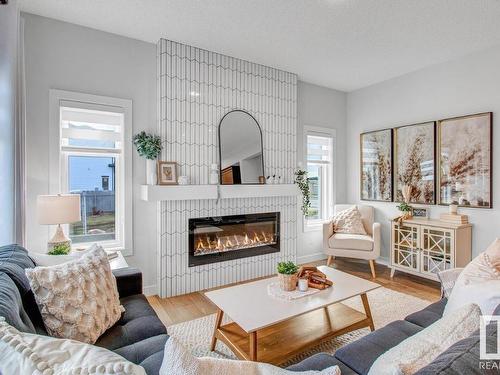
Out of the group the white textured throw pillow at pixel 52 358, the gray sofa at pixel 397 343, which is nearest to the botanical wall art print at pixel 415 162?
the gray sofa at pixel 397 343

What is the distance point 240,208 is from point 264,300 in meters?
1.84

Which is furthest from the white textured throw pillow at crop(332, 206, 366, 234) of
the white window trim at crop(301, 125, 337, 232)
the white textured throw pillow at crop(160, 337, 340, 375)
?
the white textured throw pillow at crop(160, 337, 340, 375)

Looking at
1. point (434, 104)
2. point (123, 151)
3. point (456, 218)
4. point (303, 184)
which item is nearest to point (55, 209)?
point (123, 151)

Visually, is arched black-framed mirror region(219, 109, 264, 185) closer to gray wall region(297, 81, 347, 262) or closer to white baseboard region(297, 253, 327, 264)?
gray wall region(297, 81, 347, 262)

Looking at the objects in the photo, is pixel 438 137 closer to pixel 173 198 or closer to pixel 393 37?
pixel 393 37

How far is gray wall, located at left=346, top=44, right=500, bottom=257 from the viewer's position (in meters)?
3.28

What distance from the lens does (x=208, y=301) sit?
3158mm

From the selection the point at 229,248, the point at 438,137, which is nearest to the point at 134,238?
the point at 229,248

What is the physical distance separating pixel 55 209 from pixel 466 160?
439cm

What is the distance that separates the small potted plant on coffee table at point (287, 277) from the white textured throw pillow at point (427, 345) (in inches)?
48.6

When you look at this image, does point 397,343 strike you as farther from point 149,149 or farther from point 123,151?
point 123,151

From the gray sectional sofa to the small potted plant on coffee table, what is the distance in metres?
0.76

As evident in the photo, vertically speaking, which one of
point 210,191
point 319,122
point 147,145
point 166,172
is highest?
point 319,122

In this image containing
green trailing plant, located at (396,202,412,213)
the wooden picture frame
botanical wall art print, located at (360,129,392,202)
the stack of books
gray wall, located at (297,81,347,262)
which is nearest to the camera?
the wooden picture frame
